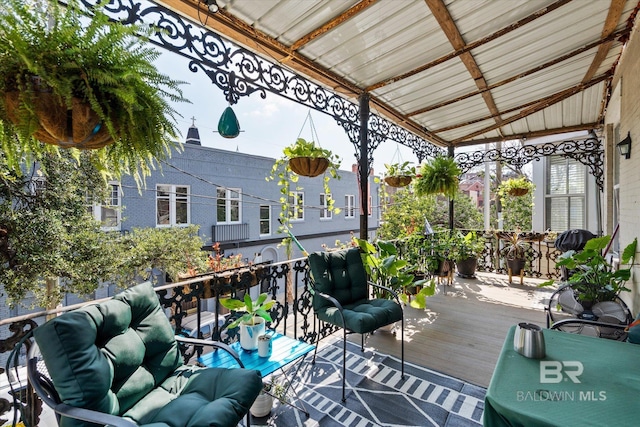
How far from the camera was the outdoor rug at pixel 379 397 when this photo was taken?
2047 millimetres

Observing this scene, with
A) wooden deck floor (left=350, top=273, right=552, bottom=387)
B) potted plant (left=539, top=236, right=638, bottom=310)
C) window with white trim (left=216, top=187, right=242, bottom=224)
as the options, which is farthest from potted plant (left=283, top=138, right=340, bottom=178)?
window with white trim (left=216, top=187, right=242, bottom=224)

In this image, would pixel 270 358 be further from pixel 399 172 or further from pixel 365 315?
pixel 399 172

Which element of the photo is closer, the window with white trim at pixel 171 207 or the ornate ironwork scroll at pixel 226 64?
the ornate ironwork scroll at pixel 226 64

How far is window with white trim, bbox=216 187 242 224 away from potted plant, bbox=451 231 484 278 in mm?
6876

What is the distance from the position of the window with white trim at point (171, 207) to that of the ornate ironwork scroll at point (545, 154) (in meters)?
7.40

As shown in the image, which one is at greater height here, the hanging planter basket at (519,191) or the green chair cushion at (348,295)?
the hanging planter basket at (519,191)

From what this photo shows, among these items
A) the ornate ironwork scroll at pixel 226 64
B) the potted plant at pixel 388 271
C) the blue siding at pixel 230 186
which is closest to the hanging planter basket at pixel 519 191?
the potted plant at pixel 388 271

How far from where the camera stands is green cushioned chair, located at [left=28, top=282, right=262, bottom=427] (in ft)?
3.96

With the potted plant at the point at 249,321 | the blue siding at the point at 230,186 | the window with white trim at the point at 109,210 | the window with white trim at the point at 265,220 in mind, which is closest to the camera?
the potted plant at the point at 249,321

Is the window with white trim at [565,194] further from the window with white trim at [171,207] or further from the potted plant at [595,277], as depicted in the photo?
the window with white trim at [171,207]

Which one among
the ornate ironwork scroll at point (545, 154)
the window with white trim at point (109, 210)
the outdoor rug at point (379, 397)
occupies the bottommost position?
the outdoor rug at point (379, 397)

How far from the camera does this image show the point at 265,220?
11406 mm

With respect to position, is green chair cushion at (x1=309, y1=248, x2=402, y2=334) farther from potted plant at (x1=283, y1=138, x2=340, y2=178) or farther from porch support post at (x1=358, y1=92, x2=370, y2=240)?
potted plant at (x1=283, y1=138, x2=340, y2=178)

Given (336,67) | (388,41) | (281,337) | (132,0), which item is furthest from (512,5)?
(281,337)
